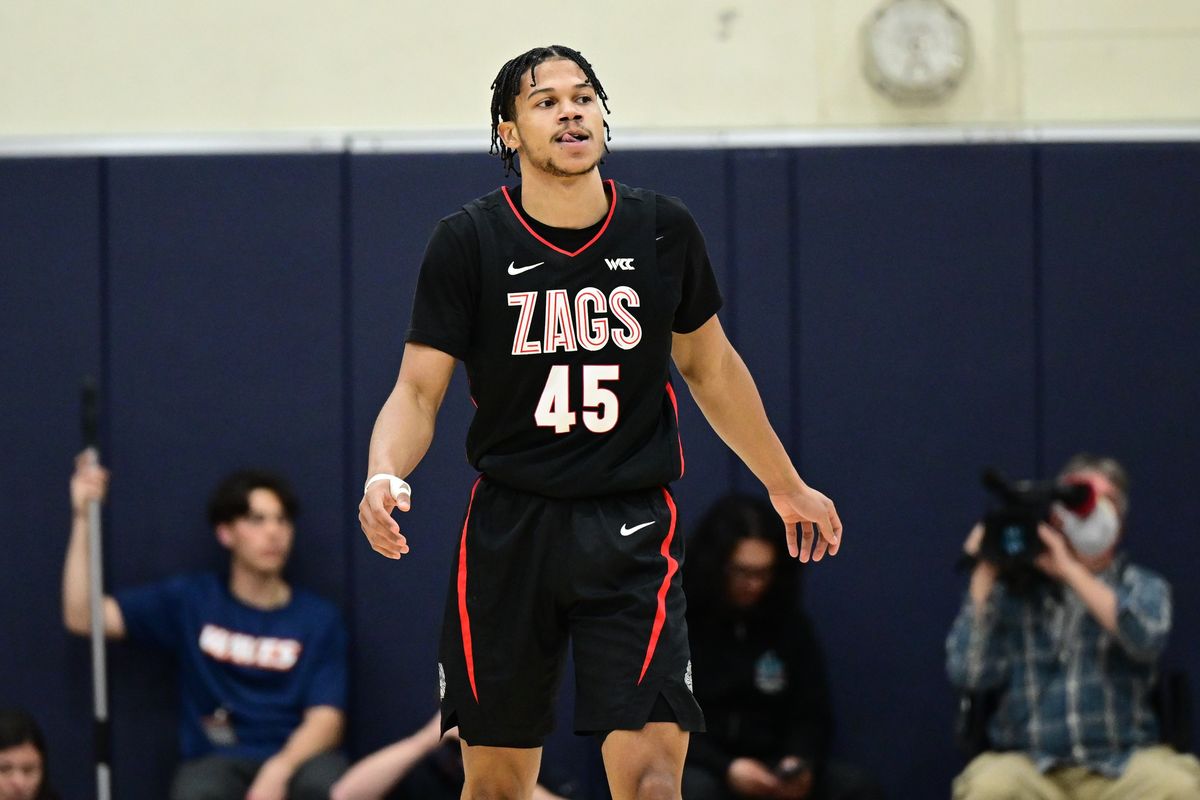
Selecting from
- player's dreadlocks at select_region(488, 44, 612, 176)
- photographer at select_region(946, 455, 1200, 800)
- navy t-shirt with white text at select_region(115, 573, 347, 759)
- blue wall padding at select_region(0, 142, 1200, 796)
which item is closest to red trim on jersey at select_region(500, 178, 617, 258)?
player's dreadlocks at select_region(488, 44, 612, 176)

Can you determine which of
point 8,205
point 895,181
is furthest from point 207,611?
point 895,181

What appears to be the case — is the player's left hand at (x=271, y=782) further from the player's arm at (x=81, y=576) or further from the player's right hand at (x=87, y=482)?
the player's right hand at (x=87, y=482)

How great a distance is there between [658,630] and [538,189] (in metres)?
0.92

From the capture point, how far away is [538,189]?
331 centimetres

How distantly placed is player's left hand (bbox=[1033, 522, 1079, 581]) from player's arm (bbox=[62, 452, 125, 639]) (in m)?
3.22

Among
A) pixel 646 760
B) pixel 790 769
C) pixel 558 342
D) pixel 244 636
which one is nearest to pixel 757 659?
pixel 790 769

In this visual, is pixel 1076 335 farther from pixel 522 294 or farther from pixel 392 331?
pixel 522 294

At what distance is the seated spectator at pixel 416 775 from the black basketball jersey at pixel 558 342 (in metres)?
2.37

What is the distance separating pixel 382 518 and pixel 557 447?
1.47ft

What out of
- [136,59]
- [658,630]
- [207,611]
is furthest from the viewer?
[136,59]

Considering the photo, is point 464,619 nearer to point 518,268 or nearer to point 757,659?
point 518,268

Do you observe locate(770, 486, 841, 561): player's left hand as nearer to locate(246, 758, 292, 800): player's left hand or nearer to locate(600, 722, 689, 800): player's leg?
locate(600, 722, 689, 800): player's leg

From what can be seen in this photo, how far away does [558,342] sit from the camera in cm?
321

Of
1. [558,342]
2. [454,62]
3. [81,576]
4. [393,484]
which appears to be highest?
[454,62]
